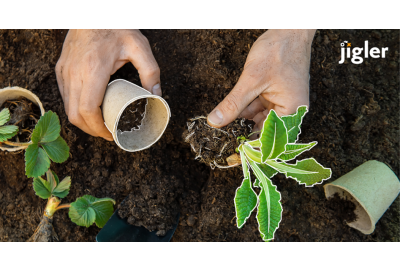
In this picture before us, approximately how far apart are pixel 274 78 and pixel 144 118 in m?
0.80

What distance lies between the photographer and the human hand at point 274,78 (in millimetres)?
1542

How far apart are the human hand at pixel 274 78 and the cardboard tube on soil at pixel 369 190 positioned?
0.61 meters

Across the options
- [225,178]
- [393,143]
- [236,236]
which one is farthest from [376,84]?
[236,236]

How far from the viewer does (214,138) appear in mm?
1639

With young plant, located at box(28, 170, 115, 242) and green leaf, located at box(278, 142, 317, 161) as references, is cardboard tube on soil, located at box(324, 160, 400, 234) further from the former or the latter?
young plant, located at box(28, 170, 115, 242)

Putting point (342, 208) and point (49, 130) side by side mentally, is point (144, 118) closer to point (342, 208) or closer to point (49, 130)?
point (49, 130)

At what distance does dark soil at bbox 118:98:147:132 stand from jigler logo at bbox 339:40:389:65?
1530mm

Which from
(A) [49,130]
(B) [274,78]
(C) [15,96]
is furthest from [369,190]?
(C) [15,96]

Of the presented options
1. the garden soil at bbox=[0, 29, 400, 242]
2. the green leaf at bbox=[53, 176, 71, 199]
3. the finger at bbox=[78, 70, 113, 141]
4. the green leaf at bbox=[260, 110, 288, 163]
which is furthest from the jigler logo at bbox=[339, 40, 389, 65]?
the green leaf at bbox=[53, 176, 71, 199]

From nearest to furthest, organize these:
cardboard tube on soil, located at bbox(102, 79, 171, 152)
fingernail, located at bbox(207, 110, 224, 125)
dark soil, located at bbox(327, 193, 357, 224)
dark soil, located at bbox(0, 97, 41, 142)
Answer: cardboard tube on soil, located at bbox(102, 79, 171, 152)
fingernail, located at bbox(207, 110, 224, 125)
dark soil, located at bbox(0, 97, 41, 142)
dark soil, located at bbox(327, 193, 357, 224)

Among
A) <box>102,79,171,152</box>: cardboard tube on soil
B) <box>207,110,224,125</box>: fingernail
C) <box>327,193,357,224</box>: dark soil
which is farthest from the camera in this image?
<box>327,193,357,224</box>: dark soil

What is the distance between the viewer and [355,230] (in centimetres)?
197

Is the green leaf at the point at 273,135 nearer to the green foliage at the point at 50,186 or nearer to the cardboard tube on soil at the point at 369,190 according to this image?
the cardboard tube on soil at the point at 369,190

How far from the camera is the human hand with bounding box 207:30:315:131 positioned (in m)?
1.54
